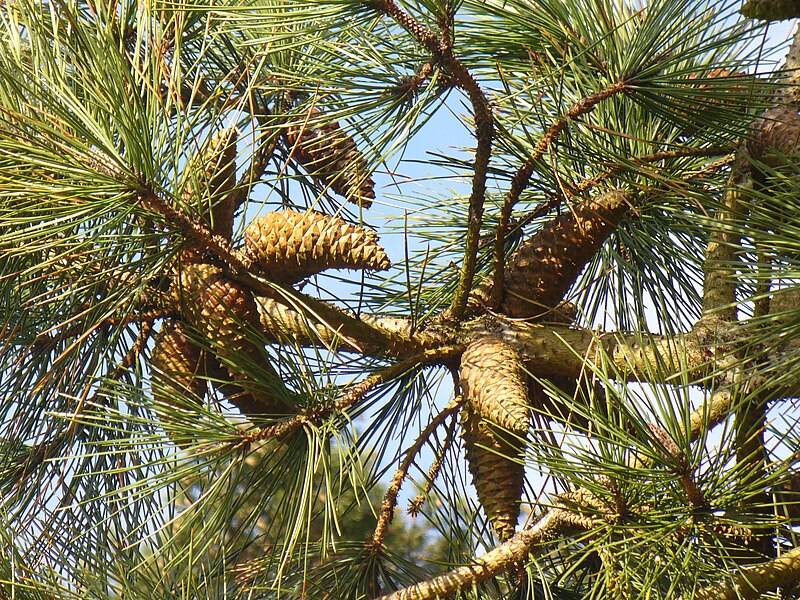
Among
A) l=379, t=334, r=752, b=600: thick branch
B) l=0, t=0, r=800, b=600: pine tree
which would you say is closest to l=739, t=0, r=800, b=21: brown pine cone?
l=0, t=0, r=800, b=600: pine tree

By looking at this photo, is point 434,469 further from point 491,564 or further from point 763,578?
point 763,578

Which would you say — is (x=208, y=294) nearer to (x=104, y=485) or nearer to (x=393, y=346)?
(x=393, y=346)

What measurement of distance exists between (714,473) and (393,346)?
39cm

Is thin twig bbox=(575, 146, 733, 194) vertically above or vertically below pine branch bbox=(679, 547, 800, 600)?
above

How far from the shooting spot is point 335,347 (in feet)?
3.19

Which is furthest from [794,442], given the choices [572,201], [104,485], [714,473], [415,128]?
[104,485]

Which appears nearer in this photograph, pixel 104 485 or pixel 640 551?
pixel 640 551

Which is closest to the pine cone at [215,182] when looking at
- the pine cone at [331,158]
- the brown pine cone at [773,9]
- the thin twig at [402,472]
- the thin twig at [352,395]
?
the pine cone at [331,158]

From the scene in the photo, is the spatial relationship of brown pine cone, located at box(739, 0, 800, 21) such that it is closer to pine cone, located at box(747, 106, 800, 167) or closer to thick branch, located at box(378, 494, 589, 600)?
pine cone, located at box(747, 106, 800, 167)

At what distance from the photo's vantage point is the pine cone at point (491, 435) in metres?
0.91

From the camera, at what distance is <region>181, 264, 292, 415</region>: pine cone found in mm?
909

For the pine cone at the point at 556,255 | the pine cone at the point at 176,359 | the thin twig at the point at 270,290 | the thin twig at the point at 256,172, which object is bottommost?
the pine cone at the point at 176,359

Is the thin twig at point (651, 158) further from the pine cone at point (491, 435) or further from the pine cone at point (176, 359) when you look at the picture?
the pine cone at point (176, 359)

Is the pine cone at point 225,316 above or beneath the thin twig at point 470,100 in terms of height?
beneath
